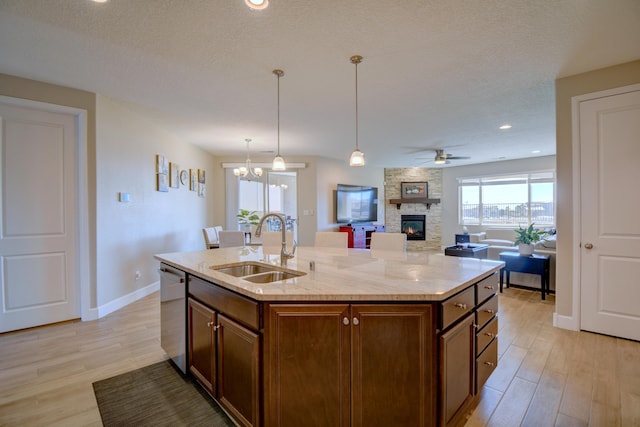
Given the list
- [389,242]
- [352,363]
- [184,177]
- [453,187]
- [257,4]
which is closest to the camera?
[352,363]

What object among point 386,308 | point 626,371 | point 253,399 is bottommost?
point 626,371

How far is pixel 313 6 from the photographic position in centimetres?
179

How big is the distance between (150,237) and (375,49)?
12.5 feet

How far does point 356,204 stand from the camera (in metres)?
7.69

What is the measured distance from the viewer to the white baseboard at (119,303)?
314 cm

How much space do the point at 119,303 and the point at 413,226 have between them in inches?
296

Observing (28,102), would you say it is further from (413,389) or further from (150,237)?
(413,389)

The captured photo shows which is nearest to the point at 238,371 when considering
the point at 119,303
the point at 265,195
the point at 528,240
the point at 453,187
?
the point at 119,303

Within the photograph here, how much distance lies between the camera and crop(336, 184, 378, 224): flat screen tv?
23.9 ft

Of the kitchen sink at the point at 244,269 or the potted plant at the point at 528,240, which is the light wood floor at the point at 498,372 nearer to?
the kitchen sink at the point at 244,269

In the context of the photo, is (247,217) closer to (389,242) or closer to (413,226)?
(389,242)

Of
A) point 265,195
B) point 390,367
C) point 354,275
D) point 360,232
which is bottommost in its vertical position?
point 390,367

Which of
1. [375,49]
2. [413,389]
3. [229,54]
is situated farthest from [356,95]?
[413,389]

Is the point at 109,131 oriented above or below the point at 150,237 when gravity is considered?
above
